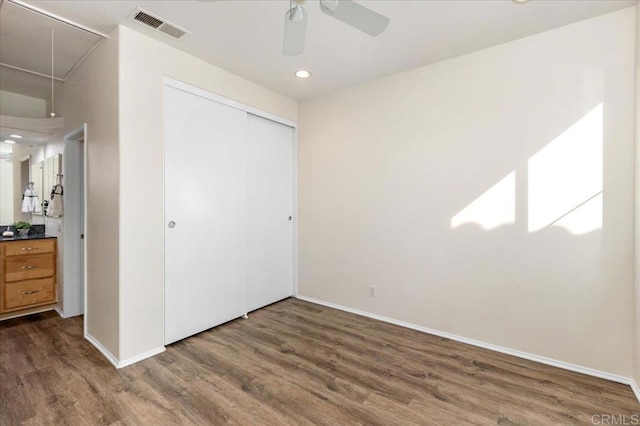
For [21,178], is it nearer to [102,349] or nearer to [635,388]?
[102,349]

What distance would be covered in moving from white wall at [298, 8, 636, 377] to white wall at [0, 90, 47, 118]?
377cm

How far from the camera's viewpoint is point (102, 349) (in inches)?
102

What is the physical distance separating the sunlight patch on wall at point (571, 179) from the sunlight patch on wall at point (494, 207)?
135 millimetres

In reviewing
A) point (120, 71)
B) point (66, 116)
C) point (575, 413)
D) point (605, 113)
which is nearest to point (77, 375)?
point (120, 71)

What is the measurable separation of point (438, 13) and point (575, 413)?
9.13ft

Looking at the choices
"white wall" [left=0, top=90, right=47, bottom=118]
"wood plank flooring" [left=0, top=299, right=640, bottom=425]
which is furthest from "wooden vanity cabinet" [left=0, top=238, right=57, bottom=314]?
"white wall" [left=0, top=90, right=47, bottom=118]

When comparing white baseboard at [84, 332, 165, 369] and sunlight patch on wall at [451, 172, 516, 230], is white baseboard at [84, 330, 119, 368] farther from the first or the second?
sunlight patch on wall at [451, 172, 516, 230]

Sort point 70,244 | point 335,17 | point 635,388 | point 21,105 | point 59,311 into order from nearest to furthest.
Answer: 1. point 335,17
2. point 635,388
3. point 70,244
4. point 59,311
5. point 21,105

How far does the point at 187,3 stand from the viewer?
208cm

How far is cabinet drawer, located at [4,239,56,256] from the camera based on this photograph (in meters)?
3.27

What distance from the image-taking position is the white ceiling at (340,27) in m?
2.10

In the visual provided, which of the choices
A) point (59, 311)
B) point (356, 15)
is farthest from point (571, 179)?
point (59, 311)

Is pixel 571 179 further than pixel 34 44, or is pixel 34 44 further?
pixel 34 44

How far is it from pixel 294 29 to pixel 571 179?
7.54ft
